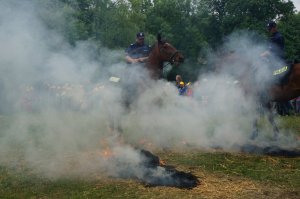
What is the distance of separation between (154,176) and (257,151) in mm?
4043

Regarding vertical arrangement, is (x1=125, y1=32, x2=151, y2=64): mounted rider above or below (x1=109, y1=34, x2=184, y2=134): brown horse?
above

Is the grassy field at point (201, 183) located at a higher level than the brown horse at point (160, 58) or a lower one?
lower

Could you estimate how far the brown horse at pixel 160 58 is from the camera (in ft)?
37.6

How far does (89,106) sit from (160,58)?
9.52 ft

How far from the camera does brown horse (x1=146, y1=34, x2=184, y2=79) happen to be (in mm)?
11461

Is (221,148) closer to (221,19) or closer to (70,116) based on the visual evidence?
(70,116)

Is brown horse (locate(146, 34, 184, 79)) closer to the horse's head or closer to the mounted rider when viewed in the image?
the horse's head

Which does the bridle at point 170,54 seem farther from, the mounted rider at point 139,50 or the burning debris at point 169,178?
the burning debris at point 169,178

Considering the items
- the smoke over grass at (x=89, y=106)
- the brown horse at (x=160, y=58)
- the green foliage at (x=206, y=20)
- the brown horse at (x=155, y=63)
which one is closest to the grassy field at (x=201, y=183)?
the smoke over grass at (x=89, y=106)

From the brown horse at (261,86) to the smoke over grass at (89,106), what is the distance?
22 centimetres

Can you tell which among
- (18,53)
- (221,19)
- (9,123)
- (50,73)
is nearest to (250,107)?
(50,73)

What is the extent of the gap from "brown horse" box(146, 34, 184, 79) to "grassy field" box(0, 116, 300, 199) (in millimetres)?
2914

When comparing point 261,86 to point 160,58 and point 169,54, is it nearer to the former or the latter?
point 169,54

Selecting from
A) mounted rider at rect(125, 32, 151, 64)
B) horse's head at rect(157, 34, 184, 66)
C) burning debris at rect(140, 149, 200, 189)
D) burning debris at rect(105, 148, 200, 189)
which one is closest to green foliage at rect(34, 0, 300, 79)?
mounted rider at rect(125, 32, 151, 64)
